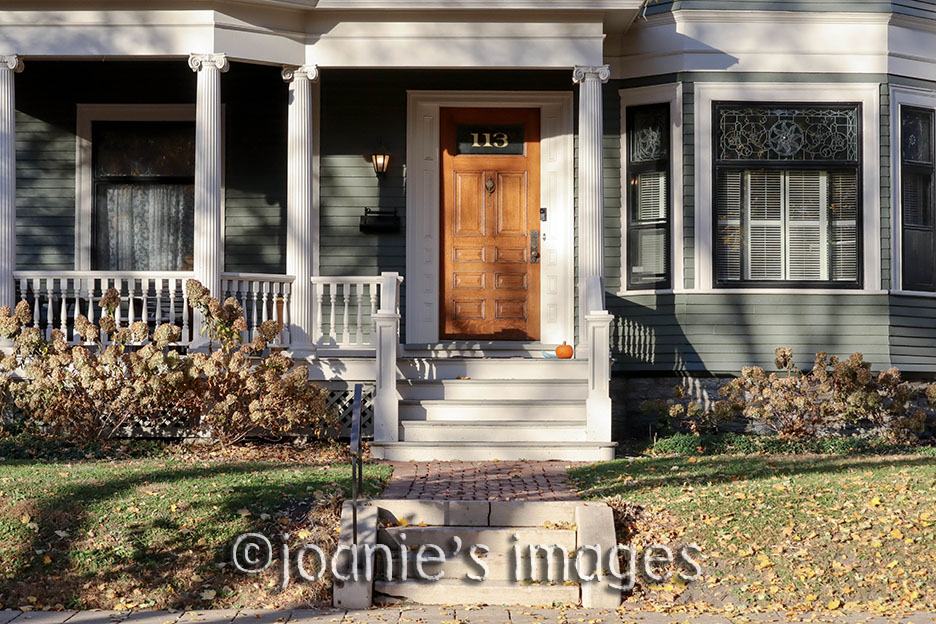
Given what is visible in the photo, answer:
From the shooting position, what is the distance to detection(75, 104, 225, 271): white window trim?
12.7 metres

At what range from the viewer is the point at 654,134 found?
479 inches

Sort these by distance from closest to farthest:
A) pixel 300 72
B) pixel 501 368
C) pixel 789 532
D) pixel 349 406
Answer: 1. pixel 789 532
2. pixel 349 406
3. pixel 501 368
4. pixel 300 72

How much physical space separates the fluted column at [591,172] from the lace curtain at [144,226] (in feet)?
14.8

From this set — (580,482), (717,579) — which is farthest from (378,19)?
(717,579)

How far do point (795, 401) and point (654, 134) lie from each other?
319 cm

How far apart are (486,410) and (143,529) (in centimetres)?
399

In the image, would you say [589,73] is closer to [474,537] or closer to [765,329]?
[765,329]

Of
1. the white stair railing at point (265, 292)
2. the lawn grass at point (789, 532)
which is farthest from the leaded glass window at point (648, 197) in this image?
the white stair railing at point (265, 292)

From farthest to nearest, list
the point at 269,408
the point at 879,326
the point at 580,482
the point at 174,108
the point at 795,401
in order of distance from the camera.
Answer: the point at 174,108 → the point at 879,326 → the point at 795,401 → the point at 269,408 → the point at 580,482

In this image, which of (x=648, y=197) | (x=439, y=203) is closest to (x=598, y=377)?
(x=648, y=197)

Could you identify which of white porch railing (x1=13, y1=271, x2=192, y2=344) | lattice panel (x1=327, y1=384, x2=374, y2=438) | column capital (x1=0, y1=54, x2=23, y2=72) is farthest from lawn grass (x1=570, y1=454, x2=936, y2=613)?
column capital (x1=0, y1=54, x2=23, y2=72)

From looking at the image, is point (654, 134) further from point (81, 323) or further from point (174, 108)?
point (81, 323)

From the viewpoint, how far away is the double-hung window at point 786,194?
11.8 metres

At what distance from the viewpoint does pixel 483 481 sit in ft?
28.8
